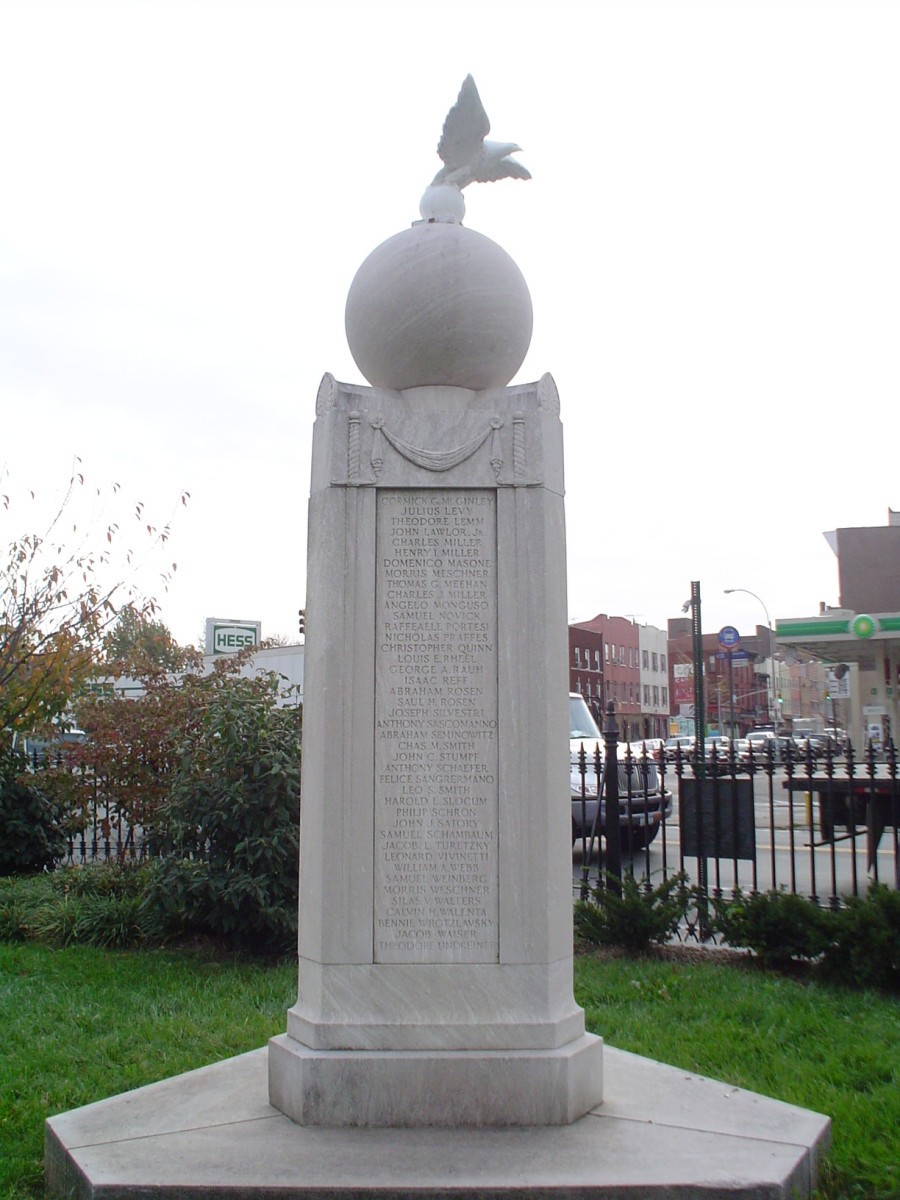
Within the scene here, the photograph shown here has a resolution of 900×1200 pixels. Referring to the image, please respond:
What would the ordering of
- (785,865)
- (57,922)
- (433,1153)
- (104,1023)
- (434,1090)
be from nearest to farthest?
(433,1153) → (434,1090) → (104,1023) → (57,922) → (785,865)

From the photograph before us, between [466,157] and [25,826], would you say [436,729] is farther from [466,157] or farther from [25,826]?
[25,826]

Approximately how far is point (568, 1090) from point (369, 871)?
1126 millimetres

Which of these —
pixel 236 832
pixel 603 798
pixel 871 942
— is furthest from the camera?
pixel 603 798

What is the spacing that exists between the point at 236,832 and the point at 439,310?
5252mm

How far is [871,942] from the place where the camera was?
6.50m

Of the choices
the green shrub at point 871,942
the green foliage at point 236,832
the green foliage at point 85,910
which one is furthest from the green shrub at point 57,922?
the green shrub at point 871,942

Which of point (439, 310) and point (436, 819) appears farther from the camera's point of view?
point (439, 310)

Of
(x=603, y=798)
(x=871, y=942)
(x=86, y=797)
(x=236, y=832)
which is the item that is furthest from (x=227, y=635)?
(x=871, y=942)

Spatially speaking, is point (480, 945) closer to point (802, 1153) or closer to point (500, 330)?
point (802, 1153)

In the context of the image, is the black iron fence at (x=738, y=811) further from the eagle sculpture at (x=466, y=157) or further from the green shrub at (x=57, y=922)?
the eagle sculpture at (x=466, y=157)

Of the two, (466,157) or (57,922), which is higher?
(466,157)

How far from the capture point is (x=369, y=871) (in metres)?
4.06

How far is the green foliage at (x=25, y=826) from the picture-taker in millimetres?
10945

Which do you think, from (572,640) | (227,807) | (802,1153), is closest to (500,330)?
(802,1153)
